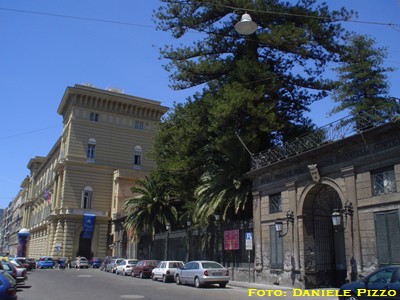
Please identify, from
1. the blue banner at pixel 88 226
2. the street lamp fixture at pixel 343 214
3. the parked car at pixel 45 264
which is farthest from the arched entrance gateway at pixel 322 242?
the blue banner at pixel 88 226

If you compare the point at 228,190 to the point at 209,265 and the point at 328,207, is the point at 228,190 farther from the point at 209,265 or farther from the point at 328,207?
the point at 328,207

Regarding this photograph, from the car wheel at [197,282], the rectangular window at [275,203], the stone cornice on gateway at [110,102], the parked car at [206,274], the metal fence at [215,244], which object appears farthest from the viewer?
the stone cornice on gateway at [110,102]

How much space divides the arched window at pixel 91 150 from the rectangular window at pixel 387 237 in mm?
50574

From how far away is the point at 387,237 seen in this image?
629 inches

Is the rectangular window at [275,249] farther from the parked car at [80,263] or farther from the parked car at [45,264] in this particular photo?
the parked car at [45,264]

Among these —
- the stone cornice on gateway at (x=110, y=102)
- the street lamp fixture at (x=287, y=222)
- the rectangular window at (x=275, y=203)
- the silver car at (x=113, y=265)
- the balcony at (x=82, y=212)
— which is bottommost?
the silver car at (x=113, y=265)

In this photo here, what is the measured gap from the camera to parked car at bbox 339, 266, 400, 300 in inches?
400

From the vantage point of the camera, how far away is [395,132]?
15984 millimetres

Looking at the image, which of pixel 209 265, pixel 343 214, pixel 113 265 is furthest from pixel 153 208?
pixel 343 214

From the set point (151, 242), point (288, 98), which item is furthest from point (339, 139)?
point (151, 242)

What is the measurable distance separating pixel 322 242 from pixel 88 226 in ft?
141

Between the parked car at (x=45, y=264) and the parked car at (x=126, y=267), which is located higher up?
the parked car at (x=126, y=267)

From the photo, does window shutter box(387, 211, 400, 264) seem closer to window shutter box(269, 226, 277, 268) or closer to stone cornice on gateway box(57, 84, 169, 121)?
window shutter box(269, 226, 277, 268)

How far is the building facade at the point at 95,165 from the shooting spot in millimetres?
58062
